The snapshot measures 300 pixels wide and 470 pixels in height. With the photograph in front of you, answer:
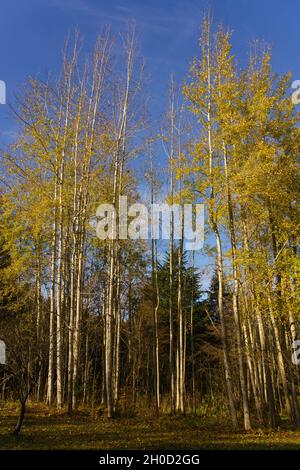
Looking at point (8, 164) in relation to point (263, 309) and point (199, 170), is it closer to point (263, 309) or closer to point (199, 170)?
point (199, 170)

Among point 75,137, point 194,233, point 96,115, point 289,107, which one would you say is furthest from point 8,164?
point 289,107

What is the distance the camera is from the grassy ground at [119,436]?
7141 millimetres

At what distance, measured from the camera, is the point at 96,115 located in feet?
41.6

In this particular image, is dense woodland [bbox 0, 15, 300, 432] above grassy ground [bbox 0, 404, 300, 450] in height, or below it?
above

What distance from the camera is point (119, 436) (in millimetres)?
8109
